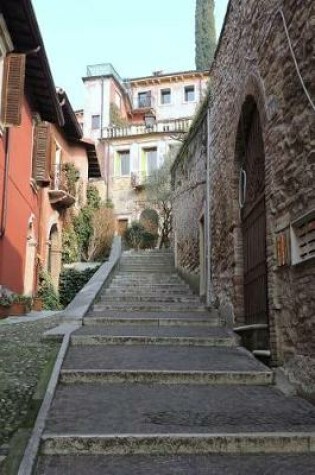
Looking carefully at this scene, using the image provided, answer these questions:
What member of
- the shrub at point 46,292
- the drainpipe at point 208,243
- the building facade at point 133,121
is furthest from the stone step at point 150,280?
the building facade at point 133,121

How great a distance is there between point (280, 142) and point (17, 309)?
26.7 feet

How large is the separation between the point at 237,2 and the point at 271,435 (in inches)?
234

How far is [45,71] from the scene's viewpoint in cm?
1250

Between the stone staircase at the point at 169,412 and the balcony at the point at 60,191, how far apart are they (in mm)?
10190

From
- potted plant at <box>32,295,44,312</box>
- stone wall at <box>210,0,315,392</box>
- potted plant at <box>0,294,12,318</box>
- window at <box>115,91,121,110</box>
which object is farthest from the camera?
window at <box>115,91,121,110</box>

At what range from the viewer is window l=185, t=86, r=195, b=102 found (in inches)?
1438

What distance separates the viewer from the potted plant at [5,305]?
10641 millimetres

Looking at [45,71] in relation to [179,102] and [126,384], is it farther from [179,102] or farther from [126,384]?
[179,102]

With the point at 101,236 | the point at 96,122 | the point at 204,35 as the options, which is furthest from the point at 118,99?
the point at 101,236

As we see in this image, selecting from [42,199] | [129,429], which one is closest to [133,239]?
[42,199]

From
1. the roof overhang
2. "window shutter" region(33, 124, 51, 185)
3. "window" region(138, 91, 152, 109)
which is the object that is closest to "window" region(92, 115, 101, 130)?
"window" region(138, 91, 152, 109)

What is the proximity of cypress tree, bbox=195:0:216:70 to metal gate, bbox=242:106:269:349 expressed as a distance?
33.5m

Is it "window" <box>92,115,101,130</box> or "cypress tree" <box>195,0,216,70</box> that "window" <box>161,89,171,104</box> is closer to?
"cypress tree" <box>195,0,216,70</box>

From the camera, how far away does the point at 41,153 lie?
14.4 meters
